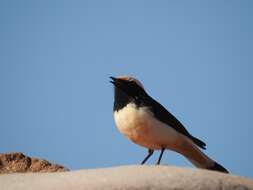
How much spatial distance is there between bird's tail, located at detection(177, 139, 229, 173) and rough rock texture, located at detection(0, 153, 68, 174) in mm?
2049

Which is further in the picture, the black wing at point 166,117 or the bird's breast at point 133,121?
the black wing at point 166,117

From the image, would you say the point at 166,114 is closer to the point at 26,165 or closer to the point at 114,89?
the point at 114,89

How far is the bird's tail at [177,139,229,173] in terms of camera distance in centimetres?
892

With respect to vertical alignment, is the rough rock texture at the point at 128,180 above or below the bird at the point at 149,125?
below

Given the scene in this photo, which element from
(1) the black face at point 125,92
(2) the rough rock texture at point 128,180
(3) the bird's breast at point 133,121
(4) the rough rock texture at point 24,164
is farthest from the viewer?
(4) the rough rock texture at point 24,164

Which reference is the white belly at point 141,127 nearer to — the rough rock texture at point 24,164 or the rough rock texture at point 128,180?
the rough rock texture at point 24,164

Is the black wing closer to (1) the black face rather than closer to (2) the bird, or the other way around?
(2) the bird

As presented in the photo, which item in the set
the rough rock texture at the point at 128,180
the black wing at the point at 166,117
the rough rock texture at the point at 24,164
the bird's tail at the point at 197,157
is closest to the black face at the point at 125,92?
the black wing at the point at 166,117

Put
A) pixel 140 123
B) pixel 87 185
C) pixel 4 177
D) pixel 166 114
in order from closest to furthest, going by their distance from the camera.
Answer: pixel 87 185, pixel 4 177, pixel 140 123, pixel 166 114

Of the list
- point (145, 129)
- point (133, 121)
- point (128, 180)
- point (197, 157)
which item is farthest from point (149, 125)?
point (128, 180)

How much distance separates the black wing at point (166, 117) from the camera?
873 cm

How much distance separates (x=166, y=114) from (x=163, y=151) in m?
0.65

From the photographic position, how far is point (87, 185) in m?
5.81

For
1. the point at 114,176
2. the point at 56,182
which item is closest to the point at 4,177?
the point at 56,182
